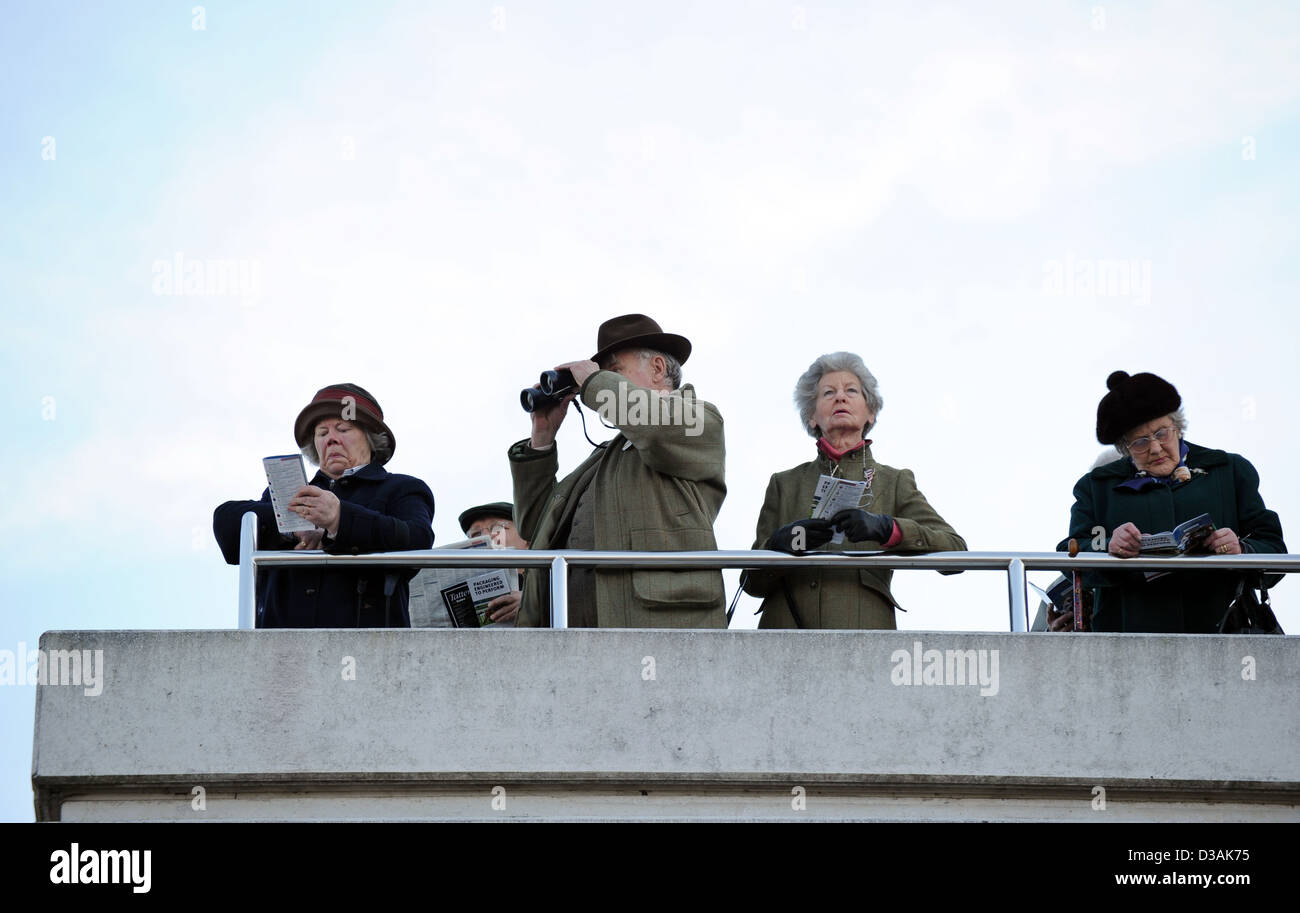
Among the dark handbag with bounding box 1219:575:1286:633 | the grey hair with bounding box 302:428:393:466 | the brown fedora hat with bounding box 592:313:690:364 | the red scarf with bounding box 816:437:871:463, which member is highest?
the brown fedora hat with bounding box 592:313:690:364

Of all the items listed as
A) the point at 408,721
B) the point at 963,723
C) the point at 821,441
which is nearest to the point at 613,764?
the point at 408,721

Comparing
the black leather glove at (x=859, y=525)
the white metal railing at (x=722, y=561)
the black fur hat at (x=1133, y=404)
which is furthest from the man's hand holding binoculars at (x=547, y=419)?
the black fur hat at (x=1133, y=404)

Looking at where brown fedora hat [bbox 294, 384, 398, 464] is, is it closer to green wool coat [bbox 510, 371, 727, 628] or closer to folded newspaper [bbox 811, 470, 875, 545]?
green wool coat [bbox 510, 371, 727, 628]

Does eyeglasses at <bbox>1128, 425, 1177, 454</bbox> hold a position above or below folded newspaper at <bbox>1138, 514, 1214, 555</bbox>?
above

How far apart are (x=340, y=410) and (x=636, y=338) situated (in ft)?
3.91

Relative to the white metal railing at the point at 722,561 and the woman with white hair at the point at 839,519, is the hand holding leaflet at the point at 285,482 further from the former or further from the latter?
the woman with white hair at the point at 839,519

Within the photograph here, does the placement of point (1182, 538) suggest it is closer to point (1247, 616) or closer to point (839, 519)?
point (1247, 616)

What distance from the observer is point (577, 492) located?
7.32 meters

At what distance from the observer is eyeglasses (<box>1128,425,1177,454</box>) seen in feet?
24.3

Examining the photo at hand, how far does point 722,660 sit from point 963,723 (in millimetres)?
832

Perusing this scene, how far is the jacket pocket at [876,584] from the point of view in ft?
23.1

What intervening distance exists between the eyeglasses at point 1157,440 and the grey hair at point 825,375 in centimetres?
98

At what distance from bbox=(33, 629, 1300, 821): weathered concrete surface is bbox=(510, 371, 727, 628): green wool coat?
0.31m

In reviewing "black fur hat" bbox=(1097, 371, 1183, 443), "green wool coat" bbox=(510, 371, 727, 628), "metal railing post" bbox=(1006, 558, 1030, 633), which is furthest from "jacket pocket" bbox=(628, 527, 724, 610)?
"black fur hat" bbox=(1097, 371, 1183, 443)
